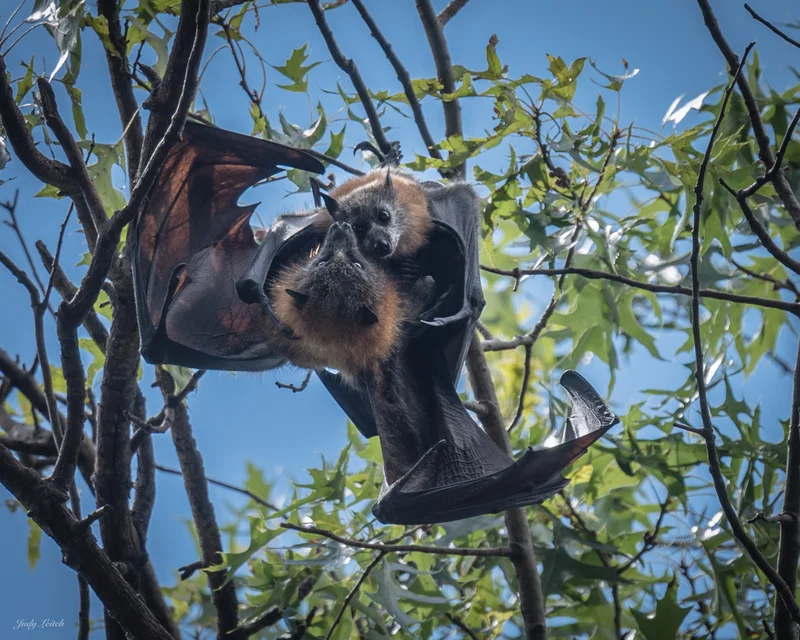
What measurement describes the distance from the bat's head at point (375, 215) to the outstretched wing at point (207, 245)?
0.72ft

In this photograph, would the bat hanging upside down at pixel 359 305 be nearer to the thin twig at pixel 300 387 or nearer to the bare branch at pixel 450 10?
the thin twig at pixel 300 387

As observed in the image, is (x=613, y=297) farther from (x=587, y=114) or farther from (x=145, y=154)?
(x=145, y=154)

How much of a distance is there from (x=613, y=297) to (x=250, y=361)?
5.33 ft

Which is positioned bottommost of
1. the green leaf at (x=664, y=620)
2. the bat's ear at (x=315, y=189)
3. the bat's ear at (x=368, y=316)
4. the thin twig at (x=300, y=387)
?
the green leaf at (x=664, y=620)

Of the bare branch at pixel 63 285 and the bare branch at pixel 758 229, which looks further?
the bare branch at pixel 63 285

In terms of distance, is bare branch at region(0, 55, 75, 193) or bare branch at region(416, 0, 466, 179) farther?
bare branch at region(416, 0, 466, 179)

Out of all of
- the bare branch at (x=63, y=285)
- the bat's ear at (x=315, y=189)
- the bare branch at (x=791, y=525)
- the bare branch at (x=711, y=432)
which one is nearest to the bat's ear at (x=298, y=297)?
the bat's ear at (x=315, y=189)

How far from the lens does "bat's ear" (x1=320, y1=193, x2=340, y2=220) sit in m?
3.11

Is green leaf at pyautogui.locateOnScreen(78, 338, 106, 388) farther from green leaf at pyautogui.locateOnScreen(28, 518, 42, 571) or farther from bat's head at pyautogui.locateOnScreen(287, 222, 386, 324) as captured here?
bat's head at pyautogui.locateOnScreen(287, 222, 386, 324)

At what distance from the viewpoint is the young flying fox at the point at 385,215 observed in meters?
3.19

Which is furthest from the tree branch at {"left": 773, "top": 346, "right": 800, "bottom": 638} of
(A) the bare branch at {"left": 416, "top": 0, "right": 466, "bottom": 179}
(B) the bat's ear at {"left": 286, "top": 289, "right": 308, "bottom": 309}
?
(A) the bare branch at {"left": 416, "top": 0, "right": 466, "bottom": 179}

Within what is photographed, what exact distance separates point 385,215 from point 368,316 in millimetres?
584

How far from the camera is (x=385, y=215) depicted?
11.0 feet

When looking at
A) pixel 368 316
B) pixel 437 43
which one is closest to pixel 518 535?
pixel 368 316
